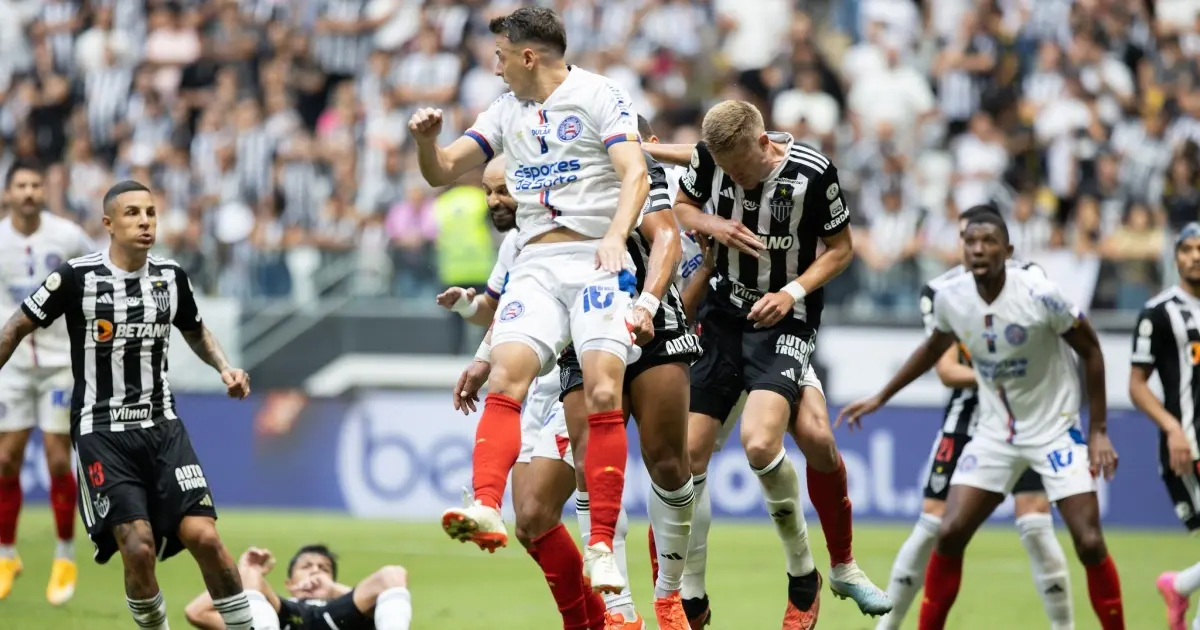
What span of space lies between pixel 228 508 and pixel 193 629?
6.84m

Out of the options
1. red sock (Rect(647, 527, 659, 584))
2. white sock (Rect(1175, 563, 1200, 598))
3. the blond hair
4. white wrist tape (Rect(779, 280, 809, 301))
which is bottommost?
white sock (Rect(1175, 563, 1200, 598))

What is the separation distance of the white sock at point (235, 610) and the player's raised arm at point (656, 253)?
2630 millimetres

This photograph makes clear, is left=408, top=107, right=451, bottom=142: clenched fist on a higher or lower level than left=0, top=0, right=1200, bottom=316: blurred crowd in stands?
lower

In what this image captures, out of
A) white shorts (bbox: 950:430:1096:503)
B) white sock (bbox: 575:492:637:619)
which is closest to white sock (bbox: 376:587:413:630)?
white sock (bbox: 575:492:637:619)

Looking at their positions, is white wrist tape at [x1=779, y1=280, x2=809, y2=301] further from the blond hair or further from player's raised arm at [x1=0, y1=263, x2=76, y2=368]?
player's raised arm at [x1=0, y1=263, x2=76, y2=368]

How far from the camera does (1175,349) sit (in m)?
9.75

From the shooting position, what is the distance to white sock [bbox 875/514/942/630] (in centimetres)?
947

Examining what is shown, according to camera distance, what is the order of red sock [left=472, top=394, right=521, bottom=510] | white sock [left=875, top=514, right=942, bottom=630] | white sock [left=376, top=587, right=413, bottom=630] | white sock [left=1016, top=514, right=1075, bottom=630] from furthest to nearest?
white sock [left=875, top=514, right=942, bottom=630], white sock [left=1016, top=514, right=1075, bottom=630], white sock [left=376, top=587, right=413, bottom=630], red sock [left=472, top=394, right=521, bottom=510]

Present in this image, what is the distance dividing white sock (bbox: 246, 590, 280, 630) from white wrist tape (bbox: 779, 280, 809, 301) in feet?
10.8

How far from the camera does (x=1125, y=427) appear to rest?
15.8 m

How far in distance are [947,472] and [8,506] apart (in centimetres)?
651

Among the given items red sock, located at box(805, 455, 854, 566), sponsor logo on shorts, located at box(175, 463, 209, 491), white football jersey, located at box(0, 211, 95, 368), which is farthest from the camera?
white football jersey, located at box(0, 211, 95, 368)

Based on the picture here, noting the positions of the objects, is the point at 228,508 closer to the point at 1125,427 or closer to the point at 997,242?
the point at 1125,427

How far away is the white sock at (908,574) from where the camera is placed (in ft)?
31.1
